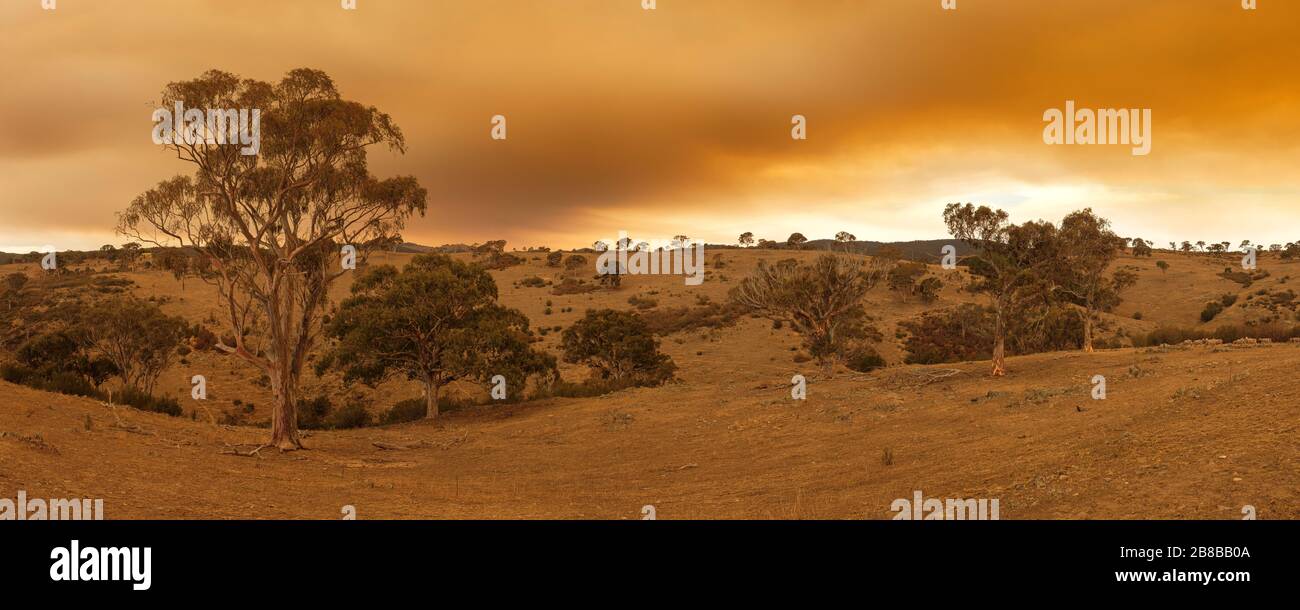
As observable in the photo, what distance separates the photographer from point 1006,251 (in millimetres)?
31641

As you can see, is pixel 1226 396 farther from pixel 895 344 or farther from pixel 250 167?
pixel 895 344

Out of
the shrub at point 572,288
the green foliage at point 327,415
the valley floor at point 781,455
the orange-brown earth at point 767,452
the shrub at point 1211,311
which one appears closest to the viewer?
the valley floor at point 781,455

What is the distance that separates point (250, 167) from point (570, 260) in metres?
93.2

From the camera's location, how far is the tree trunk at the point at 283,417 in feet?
69.5

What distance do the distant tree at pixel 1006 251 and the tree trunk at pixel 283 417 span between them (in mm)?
26225

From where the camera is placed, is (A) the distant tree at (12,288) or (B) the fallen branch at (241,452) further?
(A) the distant tree at (12,288)

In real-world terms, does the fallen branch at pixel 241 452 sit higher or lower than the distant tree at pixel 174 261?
lower

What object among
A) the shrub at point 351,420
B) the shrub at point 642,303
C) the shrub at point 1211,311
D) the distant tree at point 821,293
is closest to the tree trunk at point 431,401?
the shrub at point 351,420

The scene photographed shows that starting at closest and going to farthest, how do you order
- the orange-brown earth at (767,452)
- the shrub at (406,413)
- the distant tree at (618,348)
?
the orange-brown earth at (767,452), the shrub at (406,413), the distant tree at (618,348)

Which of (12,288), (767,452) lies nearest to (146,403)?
(767,452)

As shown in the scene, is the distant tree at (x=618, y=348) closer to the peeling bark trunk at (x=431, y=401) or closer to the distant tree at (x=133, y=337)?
the peeling bark trunk at (x=431, y=401)

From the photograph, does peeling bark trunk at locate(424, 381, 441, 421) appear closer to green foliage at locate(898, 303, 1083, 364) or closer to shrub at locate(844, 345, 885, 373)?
shrub at locate(844, 345, 885, 373)
